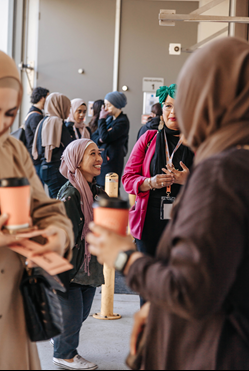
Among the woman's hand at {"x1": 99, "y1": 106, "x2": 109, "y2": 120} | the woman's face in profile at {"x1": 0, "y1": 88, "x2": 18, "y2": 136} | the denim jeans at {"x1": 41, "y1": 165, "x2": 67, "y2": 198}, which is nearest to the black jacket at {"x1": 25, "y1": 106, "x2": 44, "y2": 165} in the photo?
the denim jeans at {"x1": 41, "y1": 165, "x2": 67, "y2": 198}

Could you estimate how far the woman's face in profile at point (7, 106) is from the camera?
4.31ft

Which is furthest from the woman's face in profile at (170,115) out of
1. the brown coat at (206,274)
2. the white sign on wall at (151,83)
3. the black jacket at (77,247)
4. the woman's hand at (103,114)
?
the white sign on wall at (151,83)

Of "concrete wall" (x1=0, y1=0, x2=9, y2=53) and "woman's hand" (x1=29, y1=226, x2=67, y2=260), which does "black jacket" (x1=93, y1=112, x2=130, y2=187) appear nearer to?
"concrete wall" (x1=0, y1=0, x2=9, y2=53)

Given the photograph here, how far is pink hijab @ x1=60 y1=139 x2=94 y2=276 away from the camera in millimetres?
2520

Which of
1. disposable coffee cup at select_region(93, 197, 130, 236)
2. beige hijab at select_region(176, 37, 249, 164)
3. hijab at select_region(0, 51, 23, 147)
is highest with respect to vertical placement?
hijab at select_region(0, 51, 23, 147)

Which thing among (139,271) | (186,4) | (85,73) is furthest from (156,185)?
(186,4)

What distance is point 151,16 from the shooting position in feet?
21.8

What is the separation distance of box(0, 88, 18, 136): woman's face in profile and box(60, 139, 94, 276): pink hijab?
3.98 ft

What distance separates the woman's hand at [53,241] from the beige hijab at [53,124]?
3.17 meters

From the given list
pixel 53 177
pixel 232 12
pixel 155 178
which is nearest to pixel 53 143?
pixel 53 177

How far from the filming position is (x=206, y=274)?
880 millimetres

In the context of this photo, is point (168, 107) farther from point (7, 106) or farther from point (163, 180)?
point (7, 106)

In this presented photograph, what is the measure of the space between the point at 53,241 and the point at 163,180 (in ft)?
4.40

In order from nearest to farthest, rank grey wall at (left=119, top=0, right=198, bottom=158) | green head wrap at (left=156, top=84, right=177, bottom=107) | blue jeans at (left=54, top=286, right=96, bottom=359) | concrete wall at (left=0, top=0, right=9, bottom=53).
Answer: blue jeans at (left=54, top=286, right=96, bottom=359)
green head wrap at (left=156, top=84, right=177, bottom=107)
concrete wall at (left=0, top=0, right=9, bottom=53)
grey wall at (left=119, top=0, right=198, bottom=158)
